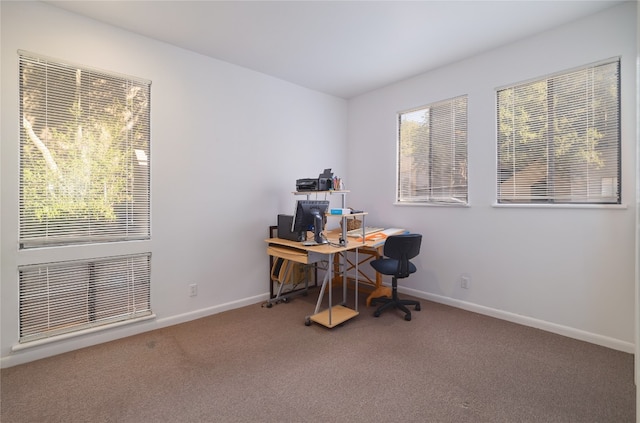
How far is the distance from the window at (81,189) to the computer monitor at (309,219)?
1521mm

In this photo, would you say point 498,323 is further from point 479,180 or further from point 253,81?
point 253,81

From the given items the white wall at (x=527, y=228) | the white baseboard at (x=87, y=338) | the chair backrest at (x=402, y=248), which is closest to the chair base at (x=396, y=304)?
the chair backrest at (x=402, y=248)

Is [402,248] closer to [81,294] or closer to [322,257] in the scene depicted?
[322,257]

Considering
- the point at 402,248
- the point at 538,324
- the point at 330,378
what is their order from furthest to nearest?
the point at 402,248
the point at 538,324
the point at 330,378

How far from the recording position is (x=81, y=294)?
255 centimetres

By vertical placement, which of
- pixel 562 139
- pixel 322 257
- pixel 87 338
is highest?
pixel 562 139

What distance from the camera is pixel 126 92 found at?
275 cm

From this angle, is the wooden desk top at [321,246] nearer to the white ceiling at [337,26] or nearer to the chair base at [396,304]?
the chair base at [396,304]

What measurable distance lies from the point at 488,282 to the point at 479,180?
1.17 metres

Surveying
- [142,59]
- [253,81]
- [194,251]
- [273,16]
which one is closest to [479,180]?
[273,16]

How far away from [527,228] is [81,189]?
4333mm

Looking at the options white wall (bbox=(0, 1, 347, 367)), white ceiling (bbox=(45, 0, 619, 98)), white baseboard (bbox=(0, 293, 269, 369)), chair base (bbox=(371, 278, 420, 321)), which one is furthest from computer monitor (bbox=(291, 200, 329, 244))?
white ceiling (bbox=(45, 0, 619, 98))

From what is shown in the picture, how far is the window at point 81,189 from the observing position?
2.33 metres

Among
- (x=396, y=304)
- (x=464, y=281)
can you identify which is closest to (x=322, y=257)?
(x=396, y=304)
